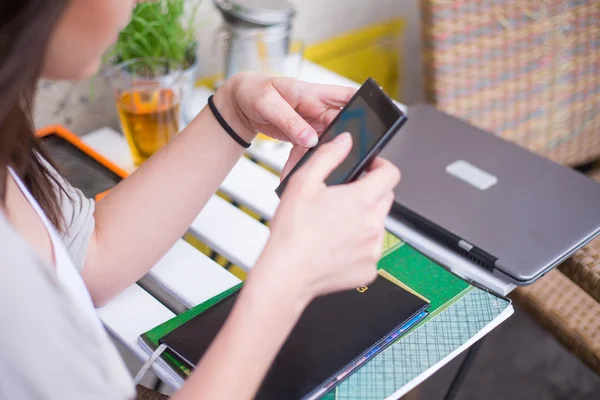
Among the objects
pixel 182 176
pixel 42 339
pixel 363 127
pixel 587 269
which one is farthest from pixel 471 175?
pixel 42 339

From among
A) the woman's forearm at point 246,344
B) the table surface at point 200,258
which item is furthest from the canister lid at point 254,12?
the woman's forearm at point 246,344

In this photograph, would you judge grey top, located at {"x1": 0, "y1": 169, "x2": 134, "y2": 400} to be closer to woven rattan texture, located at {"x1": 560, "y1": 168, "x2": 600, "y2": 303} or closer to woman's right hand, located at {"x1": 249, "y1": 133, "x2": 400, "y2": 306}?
woman's right hand, located at {"x1": 249, "y1": 133, "x2": 400, "y2": 306}

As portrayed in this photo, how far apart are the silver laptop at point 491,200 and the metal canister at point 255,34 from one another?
275mm

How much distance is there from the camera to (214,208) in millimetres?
1004

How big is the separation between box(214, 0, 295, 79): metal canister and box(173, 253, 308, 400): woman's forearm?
67 cm

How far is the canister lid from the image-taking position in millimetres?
1128

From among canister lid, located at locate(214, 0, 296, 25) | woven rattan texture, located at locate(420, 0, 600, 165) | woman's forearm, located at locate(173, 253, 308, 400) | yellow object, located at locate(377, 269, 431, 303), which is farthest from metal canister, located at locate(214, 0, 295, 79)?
woman's forearm, located at locate(173, 253, 308, 400)

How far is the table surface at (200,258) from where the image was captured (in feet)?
2.61

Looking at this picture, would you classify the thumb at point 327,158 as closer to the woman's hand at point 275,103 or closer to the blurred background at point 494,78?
the woman's hand at point 275,103

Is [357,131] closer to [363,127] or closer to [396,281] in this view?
[363,127]

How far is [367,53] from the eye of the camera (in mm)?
1737

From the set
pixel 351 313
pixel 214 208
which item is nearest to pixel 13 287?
pixel 351 313

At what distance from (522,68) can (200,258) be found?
815mm

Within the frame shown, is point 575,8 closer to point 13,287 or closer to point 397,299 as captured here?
point 397,299
